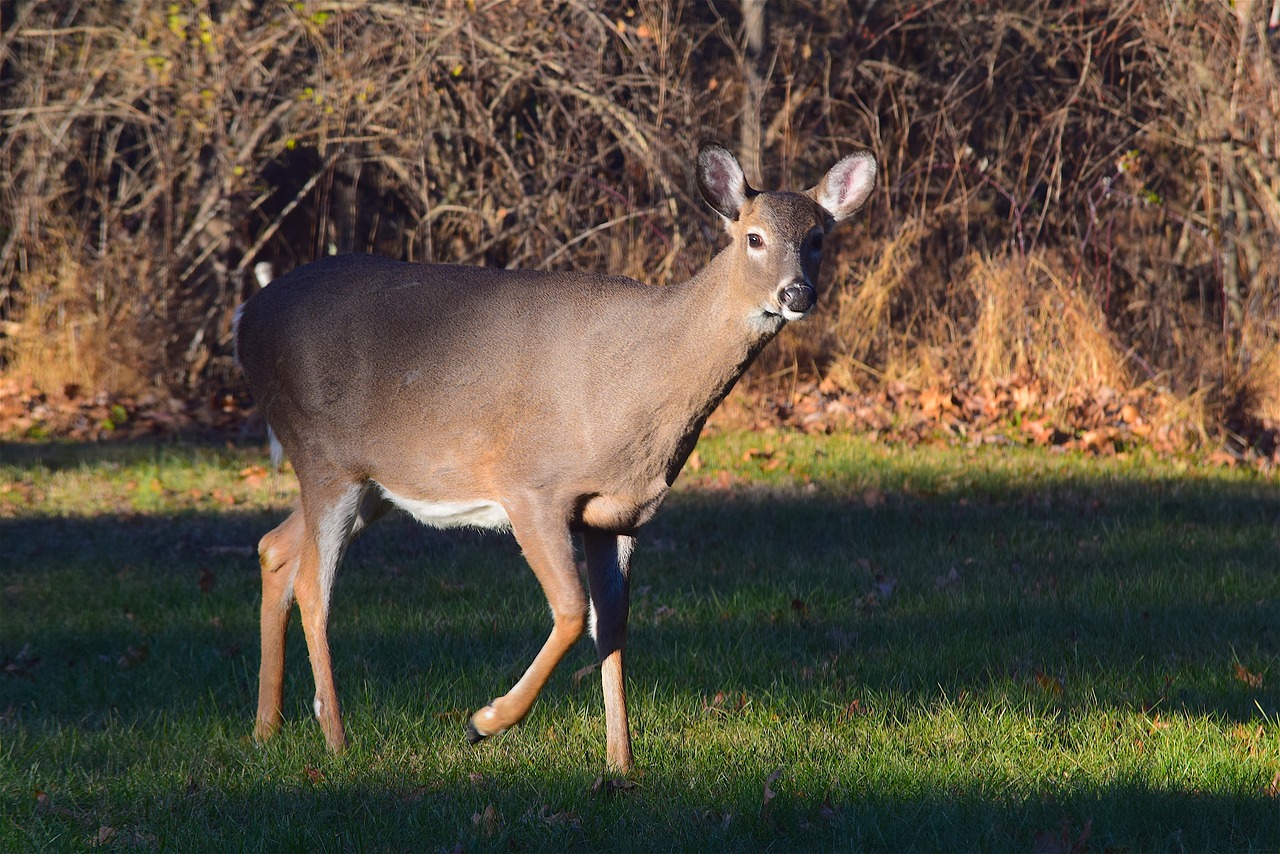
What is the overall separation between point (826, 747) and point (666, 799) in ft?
2.20

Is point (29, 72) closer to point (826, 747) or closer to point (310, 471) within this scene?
point (310, 471)

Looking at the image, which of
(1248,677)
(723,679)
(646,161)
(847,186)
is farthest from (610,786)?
(646,161)

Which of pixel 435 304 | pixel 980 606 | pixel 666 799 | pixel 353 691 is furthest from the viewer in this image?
pixel 980 606

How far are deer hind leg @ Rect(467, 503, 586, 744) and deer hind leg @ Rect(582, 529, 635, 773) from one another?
24 centimetres

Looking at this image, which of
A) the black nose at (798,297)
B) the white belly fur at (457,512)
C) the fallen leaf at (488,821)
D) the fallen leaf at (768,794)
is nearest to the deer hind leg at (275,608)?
the white belly fur at (457,512)

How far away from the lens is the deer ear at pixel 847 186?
5.00 metres

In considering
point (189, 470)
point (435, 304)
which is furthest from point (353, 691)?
point (189, 470)

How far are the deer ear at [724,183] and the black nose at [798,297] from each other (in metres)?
0.53

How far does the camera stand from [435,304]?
5.05 meters

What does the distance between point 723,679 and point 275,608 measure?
65.5 inches

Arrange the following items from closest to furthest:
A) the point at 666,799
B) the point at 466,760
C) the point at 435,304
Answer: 1. the point at 666,799
2. the point at 466,760
3. the point at 435,304

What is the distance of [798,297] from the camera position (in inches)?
171

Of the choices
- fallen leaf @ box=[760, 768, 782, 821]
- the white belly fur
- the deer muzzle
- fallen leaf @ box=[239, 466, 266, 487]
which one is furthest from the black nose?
fallen leaf @ box=[239, 466, 266, 487]

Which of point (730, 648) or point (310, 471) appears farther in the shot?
point (730, 648)
